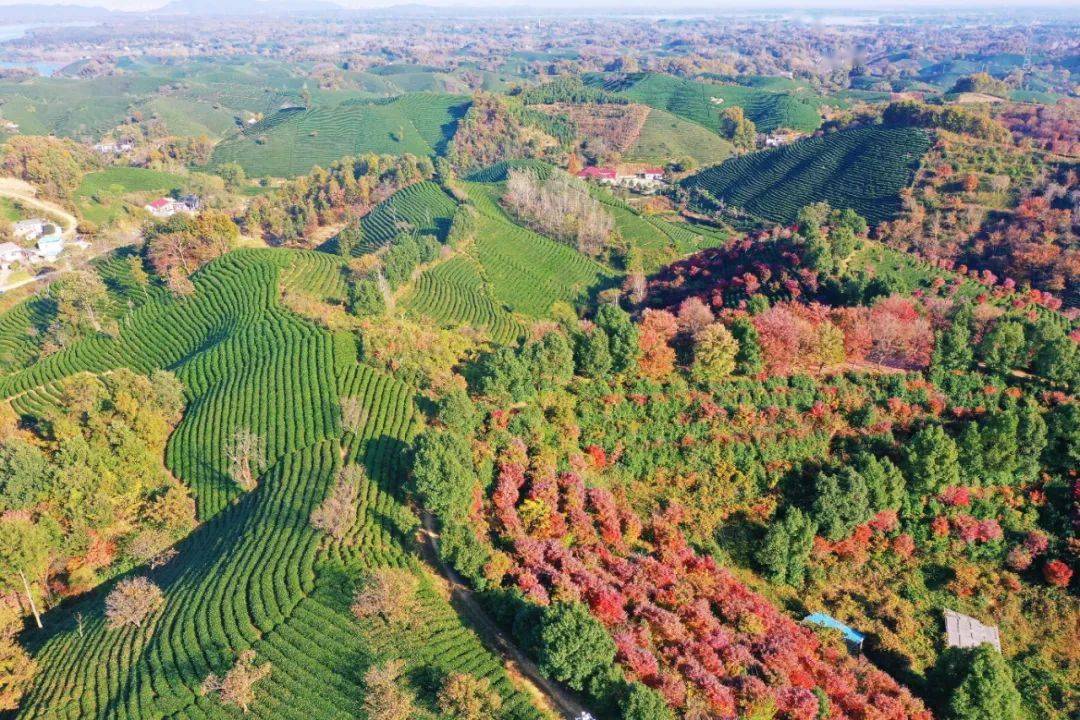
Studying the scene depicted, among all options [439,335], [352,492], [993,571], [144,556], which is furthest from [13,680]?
[993,571]

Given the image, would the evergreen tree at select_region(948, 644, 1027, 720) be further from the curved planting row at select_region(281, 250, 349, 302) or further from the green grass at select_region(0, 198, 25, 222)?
the green grass at select_region(0, 198, 25, 222)

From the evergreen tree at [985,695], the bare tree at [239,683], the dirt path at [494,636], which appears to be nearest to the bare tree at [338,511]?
the dirt path at [494,636]

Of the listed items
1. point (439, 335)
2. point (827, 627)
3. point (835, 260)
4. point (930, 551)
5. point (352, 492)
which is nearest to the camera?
point (827, 627)

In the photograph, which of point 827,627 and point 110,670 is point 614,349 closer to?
point 827,627

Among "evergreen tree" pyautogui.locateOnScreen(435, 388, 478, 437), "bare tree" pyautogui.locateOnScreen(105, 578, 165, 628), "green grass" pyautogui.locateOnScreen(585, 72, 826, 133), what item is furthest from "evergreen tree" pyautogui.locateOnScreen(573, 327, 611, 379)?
"green grass" pyautogui.locateOnScreen(585, 72, 826, 133)

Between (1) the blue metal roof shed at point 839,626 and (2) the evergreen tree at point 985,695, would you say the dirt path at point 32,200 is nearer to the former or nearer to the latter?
(1) the blue metal roof shed at point 839,626

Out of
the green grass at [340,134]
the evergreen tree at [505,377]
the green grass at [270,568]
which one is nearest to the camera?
the green grass at [270,568]

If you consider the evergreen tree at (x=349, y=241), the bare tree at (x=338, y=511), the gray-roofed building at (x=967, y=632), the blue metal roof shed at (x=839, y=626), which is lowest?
the gray-roofed building at (x=967, y=632)
